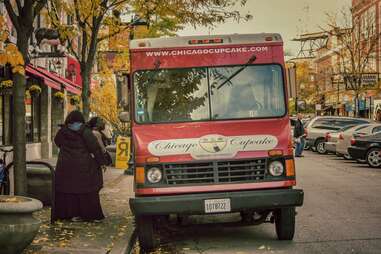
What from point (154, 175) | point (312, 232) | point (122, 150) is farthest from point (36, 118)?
point (154, 175)

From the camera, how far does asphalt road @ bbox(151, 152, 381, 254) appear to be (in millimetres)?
8836

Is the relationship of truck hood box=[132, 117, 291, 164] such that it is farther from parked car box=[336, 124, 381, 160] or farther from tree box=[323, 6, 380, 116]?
tree box=[323, 6, 380, 116]

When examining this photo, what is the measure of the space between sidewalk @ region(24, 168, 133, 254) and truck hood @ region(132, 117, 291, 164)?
1.23m

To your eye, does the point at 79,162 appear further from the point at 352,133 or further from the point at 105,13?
the point at 352,133

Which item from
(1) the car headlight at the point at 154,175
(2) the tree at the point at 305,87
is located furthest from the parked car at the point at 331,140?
(2) the tree at the point at 305,87

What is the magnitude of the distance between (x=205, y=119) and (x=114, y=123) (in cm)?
2534

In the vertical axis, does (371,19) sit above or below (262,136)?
above

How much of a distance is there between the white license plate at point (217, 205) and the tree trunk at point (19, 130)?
2.33 meters

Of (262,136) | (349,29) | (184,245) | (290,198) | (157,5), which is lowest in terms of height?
(184,245)

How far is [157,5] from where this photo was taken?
659 inches

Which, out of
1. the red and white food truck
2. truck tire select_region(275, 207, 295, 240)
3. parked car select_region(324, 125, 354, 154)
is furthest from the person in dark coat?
parked car select_region(324, 125, 354, 154)

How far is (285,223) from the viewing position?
9148 mm

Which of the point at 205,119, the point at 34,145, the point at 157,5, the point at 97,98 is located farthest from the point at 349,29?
the point at 205,119

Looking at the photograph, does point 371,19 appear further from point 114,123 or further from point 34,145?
point 34,145
